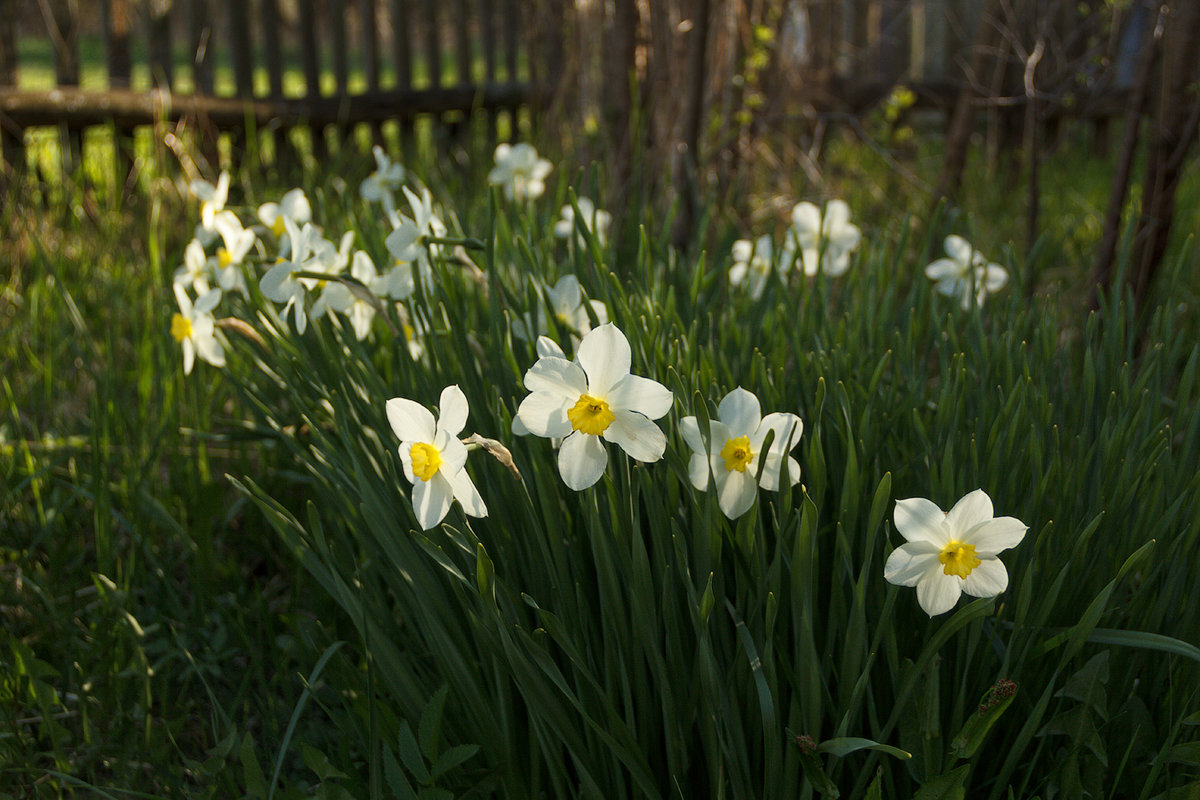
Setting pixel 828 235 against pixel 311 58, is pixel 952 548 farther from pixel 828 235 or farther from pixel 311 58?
pixel 311 58

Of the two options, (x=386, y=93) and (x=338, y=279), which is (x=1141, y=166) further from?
(x=338, y=279)

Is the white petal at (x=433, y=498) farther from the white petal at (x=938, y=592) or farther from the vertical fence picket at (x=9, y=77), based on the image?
the vertical fence picket at (x=9, y=77)

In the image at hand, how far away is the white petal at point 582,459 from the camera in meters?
0.86

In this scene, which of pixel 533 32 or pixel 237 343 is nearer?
pixel 237 343

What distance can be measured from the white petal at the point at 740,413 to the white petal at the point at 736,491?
40 millimetres

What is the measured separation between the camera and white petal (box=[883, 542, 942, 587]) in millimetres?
861

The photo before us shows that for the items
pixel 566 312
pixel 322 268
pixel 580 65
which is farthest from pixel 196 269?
pixel 580 65

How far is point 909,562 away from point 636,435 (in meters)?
0.27

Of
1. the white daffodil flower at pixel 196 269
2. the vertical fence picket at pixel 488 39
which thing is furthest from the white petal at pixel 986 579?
the vertical fence picket at pixel 488 39

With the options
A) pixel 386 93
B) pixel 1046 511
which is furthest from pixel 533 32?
pixel 1046 511

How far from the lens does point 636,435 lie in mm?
872

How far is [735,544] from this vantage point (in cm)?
104

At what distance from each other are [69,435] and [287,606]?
2.45 ft

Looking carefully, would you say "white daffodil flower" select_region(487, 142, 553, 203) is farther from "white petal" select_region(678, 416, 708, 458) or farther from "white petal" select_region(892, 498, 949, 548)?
"white petal" select_region(892, 498, 949, 548)
